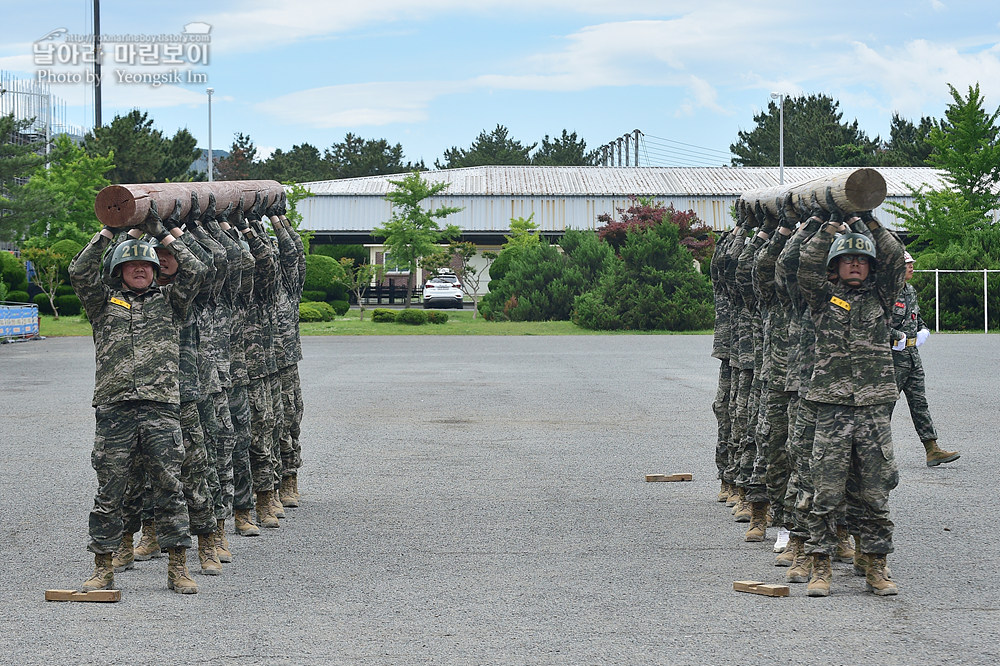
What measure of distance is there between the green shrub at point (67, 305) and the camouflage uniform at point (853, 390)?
4010 centimetres

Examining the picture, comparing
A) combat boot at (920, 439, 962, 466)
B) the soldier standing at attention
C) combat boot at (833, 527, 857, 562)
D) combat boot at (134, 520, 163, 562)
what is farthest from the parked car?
combat boot at (833, 527, 857, 562)

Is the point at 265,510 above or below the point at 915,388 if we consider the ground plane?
below

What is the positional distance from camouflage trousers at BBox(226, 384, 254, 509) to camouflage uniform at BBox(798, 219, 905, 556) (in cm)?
394

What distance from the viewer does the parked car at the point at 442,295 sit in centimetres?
4988

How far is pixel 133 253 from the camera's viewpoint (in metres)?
6.96

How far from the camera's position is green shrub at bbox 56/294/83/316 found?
43500 millimetres

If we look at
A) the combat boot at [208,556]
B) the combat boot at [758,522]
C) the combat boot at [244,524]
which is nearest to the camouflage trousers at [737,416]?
the combat boot at [758,522]

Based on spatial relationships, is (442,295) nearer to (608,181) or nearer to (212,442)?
(608,181)

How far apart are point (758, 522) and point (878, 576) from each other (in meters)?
1.65

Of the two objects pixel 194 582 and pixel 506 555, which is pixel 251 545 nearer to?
pixel 194 582

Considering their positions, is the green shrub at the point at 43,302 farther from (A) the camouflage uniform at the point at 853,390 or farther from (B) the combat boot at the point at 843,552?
(A) the camouflage uniform at the point at 853,390

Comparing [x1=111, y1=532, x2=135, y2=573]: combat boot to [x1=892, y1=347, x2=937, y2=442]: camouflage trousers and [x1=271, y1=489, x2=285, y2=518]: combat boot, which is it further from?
[x1=892, y1=347, x2=937, y2=442]: camouflage trousers

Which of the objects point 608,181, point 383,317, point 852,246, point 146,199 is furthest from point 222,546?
point 608,181

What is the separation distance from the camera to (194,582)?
6.95 meters
